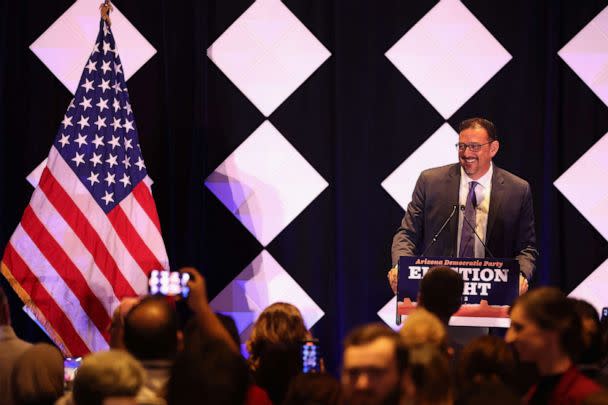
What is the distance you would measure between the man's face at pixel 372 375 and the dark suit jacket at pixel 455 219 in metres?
2.76

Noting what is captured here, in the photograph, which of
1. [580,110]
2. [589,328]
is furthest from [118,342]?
[580,110]

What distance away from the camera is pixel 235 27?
658 centimetres

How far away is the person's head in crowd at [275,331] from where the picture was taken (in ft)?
13.8

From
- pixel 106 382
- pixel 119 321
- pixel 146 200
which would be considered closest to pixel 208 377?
pixel 106 382

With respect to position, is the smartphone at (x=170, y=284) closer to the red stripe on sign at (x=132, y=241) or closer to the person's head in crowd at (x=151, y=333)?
the person's head in crowd at (x=151, y=333)

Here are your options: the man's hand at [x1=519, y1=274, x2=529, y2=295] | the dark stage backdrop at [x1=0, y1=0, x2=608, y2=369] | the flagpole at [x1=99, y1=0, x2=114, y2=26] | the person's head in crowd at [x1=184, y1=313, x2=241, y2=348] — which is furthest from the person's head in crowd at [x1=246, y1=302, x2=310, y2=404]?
the flagpole at [x1=99, y1=0, x2=114, y2=26]

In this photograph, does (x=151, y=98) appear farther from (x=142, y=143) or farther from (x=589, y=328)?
(x=589, y=328)

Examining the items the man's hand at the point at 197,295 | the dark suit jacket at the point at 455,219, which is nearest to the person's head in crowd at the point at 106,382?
the man's hand at the point at 197,295

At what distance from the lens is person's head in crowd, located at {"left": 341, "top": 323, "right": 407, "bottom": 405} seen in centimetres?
271

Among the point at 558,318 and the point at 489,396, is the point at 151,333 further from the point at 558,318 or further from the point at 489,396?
the point at 558,318

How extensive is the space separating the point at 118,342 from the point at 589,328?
1.83 meters

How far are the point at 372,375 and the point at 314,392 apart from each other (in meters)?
0.38

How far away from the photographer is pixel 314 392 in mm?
3057

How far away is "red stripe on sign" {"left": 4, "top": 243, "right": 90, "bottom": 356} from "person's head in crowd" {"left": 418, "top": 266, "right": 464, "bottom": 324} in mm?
2378
